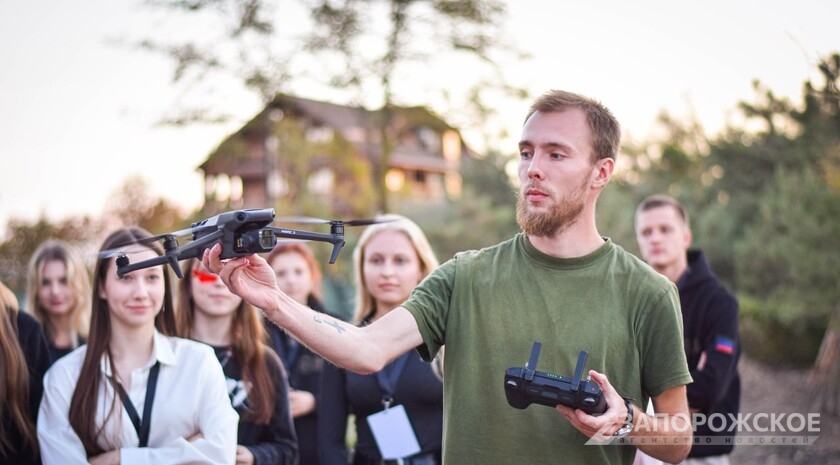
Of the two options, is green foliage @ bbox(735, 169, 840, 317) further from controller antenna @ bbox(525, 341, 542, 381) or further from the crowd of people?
controller antenna @ bbox(525, 341, 542, 381)

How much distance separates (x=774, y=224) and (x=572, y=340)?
49.3ft

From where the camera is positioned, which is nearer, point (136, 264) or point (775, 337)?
point (136, 264)

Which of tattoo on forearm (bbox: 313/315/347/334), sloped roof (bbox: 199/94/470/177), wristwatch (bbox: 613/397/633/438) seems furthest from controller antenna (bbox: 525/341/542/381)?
sloped roof (bbox: 199/94/470/177)

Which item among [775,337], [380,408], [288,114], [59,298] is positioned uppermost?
[288,114]

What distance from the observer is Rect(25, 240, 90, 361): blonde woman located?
221 inches

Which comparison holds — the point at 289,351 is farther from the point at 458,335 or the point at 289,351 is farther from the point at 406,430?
the point at 458,335

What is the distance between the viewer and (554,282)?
277 cm

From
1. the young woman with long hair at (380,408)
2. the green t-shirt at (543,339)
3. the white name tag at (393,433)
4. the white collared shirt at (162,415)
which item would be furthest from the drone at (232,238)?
the white name tag at (393,433)

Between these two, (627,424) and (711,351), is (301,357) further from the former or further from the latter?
(627,424)

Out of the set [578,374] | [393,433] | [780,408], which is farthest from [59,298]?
[780,408]

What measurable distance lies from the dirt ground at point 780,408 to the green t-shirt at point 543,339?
6715mm

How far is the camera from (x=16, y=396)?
3.96 metres

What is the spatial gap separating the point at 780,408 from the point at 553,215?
11.0m

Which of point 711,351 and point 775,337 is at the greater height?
point 711,351
